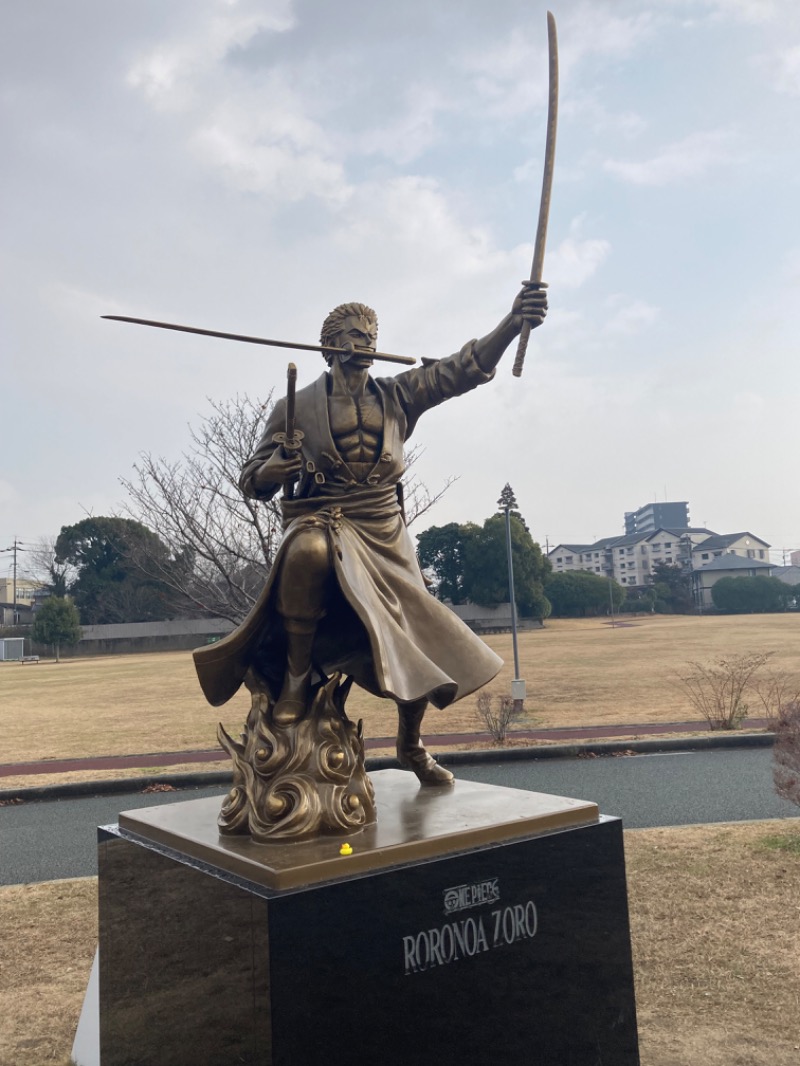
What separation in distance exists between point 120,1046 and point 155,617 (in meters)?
43.0

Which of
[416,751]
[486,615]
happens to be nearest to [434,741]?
[416,751]

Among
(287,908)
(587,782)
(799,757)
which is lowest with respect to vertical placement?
(587,782)

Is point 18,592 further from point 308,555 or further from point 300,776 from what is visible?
point 300,776

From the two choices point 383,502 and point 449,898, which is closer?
point 449,898

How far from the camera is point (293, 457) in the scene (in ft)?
11.7

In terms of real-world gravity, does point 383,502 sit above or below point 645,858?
above

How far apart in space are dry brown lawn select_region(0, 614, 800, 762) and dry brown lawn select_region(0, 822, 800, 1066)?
22.6ft

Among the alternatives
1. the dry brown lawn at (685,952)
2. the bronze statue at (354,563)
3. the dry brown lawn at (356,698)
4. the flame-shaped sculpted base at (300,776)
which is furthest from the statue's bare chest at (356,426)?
the dry brown lawn at (356,698)

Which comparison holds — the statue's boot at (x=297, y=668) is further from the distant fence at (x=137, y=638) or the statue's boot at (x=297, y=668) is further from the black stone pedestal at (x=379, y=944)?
the distant fence at (x=137, y=638)

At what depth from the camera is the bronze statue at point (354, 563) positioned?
3365 mm

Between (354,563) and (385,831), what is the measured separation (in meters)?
1.06

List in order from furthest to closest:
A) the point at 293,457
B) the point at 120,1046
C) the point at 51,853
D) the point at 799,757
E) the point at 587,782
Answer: the point at 587,782 < the point at 51,853 < the point at 799,757 < the point at 293,457 < the point at 120,1046

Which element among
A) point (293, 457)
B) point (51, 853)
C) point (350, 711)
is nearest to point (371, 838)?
point (293, 457)

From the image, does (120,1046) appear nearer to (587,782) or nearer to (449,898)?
(449,898)
